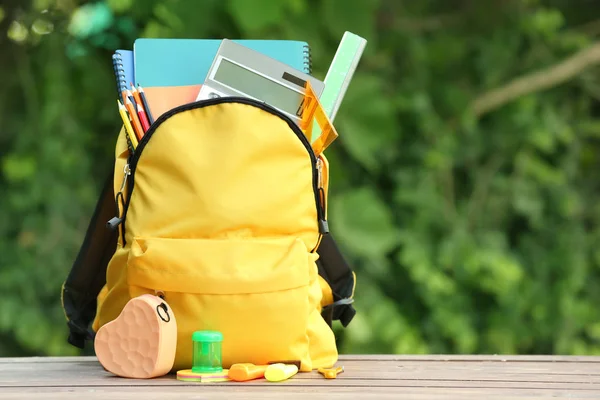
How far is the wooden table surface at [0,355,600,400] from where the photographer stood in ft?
3.54

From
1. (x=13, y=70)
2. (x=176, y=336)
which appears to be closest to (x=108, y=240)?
(x=176, y=336)

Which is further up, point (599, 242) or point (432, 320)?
point (599, 242)

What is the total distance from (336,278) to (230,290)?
0.98 feet

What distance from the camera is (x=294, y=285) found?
1.20 metres

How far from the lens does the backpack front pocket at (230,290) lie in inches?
46.1

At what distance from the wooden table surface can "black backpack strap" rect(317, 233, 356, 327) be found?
0.24ft

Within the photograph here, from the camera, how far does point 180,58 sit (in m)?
1.38

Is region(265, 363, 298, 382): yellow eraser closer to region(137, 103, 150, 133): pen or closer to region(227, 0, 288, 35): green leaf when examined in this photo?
region(137, 103, 150, 133): pen

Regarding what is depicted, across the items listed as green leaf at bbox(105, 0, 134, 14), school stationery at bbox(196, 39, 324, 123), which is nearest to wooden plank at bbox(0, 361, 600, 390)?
school stationery at bbox(196, 39, 324, 123)

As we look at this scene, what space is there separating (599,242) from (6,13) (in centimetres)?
187

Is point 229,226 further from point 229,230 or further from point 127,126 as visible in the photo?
point 127,126

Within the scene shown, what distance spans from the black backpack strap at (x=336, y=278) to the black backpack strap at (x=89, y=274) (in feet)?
1.05

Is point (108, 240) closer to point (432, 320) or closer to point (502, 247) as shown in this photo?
point (432, 320)

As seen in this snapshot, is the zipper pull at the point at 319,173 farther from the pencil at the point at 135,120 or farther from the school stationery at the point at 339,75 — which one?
the pencil at the point at 135,120
